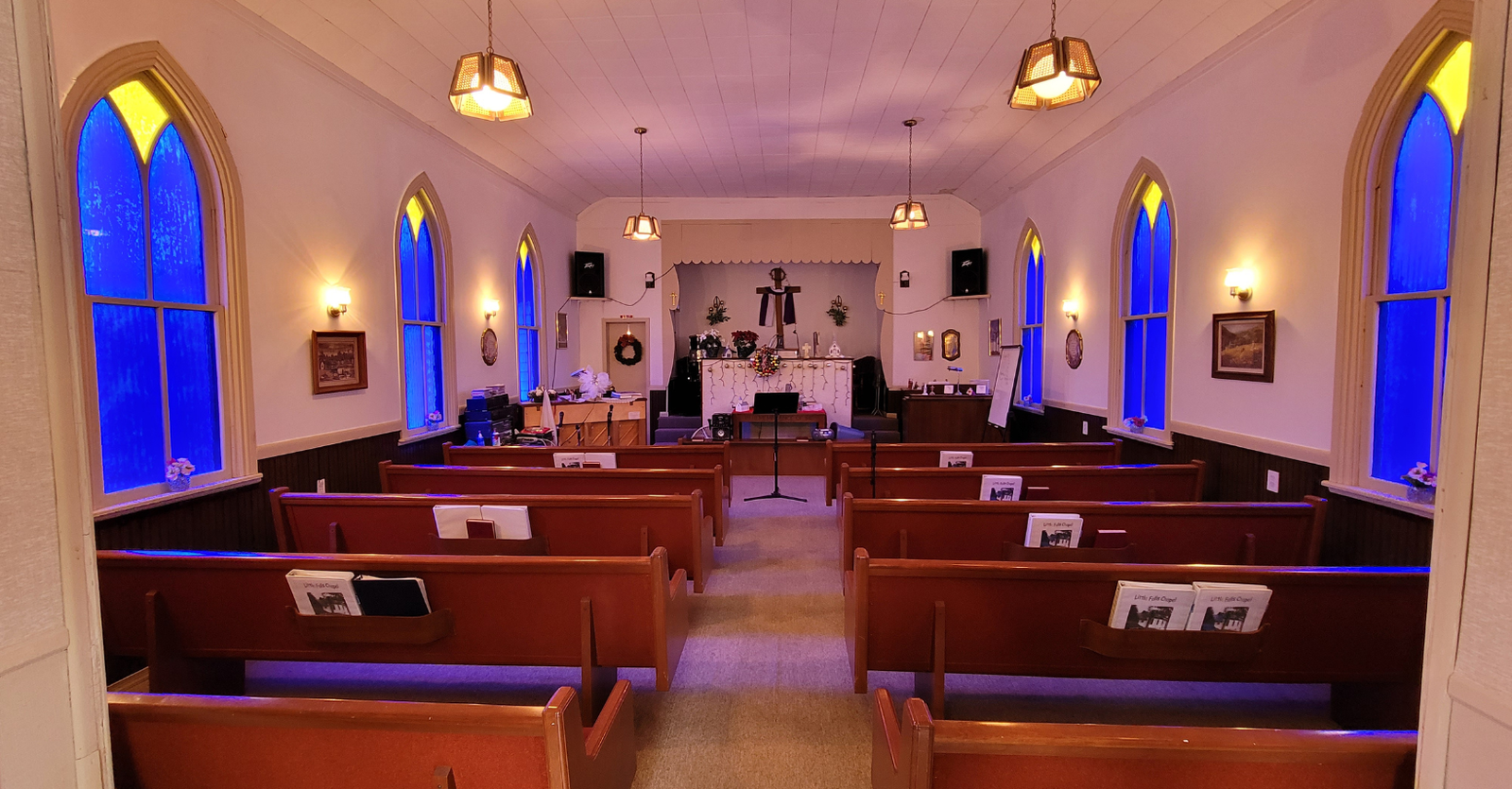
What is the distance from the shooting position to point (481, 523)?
11.2ft

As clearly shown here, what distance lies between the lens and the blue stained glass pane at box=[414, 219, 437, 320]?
6.77 meters

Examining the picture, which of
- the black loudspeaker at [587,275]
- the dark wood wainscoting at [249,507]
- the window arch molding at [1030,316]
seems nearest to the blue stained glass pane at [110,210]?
the dark wood wainscoting at [249,507]

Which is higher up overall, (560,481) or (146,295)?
(146,295)

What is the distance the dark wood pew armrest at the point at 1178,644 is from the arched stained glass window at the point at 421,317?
587 cm

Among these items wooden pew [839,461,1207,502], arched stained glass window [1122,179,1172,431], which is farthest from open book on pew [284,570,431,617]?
arched stained glass window [1122,179,1172,431]

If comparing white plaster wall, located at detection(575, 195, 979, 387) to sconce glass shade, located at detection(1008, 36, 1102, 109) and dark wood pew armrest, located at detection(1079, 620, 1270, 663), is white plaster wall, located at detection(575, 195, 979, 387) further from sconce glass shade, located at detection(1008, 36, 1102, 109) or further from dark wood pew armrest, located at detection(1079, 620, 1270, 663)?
dark wood pew armrest, located at detection(1079, 620, 1270, 663)

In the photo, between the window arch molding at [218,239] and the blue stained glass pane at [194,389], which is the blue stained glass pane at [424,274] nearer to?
the window arch molding at [218,239]

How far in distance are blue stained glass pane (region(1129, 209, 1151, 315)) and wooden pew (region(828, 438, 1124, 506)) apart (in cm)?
152

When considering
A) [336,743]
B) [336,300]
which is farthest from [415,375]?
[336,743]

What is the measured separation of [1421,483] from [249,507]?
6318mm

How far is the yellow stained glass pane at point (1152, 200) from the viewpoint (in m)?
6.14

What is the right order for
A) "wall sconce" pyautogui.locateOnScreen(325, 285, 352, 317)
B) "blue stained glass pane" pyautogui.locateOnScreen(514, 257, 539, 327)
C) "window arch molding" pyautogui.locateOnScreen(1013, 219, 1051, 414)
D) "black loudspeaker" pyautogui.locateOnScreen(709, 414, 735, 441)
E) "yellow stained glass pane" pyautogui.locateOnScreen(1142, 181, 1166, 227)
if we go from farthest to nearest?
"black loudspeaker" pyautogui.locateOnScreen(709, 414, 735, 441)
"blue stained glass pane" pyautogui.locateOnScreen(514, 257, 539, 327)
"window arch molding" pyautogui.locateOnScreen(1013, 219, 1051, 414)
"yellow stained glass pane" pyautogui.locateOnScreen(1142, 181, 1166, 227)
"wall sconce" pyautogui.locateOnScreen(325, 285, 352, 317)

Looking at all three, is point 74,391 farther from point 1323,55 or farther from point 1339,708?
point 1323,55

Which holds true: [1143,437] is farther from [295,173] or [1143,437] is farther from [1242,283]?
[295,173]
